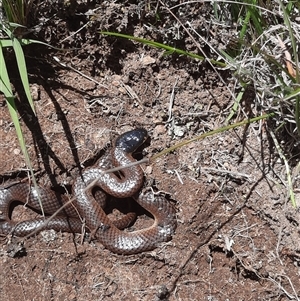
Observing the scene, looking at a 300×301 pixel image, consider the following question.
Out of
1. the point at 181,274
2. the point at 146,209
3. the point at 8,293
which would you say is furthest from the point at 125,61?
the point at 8,293

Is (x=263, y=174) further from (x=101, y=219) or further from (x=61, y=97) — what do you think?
(x=61, y=97)

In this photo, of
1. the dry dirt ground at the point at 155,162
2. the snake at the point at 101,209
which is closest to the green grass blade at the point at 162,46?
the dry dirt ground at the point at 155,162

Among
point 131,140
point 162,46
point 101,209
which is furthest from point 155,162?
point 162,46

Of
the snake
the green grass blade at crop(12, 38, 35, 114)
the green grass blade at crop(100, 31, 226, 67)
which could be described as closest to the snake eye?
the snake

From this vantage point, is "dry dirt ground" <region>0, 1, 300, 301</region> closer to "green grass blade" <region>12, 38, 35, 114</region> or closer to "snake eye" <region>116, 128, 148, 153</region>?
"snake eye" <region>116, 128, 148, 153</region>

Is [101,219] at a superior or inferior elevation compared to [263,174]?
inferior

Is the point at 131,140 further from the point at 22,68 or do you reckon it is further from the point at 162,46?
the point at 22,68
